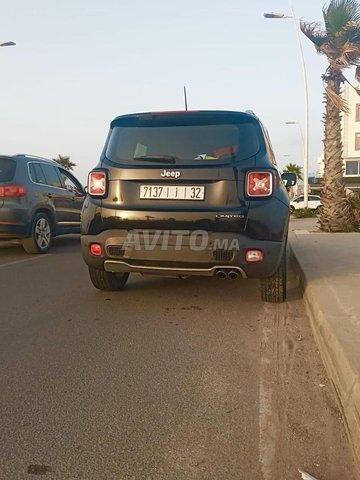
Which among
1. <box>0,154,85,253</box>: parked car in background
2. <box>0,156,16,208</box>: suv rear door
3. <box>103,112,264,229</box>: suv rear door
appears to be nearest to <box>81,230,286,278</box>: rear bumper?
<box>103,112,264,229</box>: suv rear door

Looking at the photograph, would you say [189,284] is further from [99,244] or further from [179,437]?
[179,437]

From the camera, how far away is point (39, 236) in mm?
8172

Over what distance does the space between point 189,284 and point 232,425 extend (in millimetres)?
3340

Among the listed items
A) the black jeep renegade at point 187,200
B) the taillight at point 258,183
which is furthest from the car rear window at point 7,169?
the taillight at point 258,183

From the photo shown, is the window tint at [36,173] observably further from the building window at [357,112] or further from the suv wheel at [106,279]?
the building window at [357,112]

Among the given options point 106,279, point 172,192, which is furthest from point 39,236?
point 172,192

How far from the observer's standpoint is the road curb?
2.41 meters

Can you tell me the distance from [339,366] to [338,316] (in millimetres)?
958

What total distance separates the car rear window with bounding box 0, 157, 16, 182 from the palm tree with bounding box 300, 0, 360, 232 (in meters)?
8.96

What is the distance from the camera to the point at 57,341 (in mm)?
3721

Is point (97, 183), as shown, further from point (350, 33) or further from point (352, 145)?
point (352, 145)

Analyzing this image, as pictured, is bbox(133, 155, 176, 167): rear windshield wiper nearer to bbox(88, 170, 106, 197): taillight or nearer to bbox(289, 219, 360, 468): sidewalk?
bbox(88, 170, 106, 197): taillight

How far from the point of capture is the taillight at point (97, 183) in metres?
4.38

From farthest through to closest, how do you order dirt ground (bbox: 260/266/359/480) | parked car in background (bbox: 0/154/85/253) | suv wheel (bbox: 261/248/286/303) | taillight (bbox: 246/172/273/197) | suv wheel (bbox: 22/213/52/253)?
suv wheel (bbox: 22/213/52/253), parked car in background (bbox: 0/154/85/253), suv wheel (bbox: 261/248/286/303), taillight (bbox: 246/172/273/197), dirt ground (bbox: 260/266/359/480)
